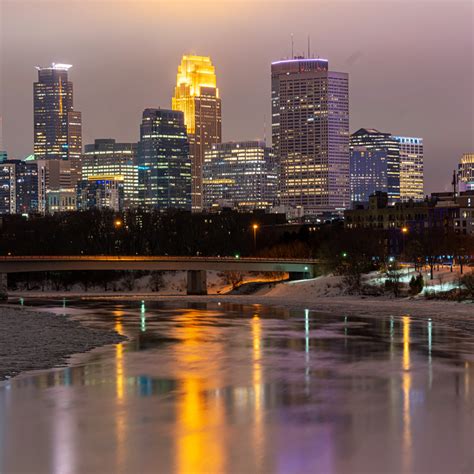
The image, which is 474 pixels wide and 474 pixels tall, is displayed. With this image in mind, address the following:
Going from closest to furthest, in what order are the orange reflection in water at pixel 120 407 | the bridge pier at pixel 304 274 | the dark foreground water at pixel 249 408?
1. the dark foreground water at pixel 249 408
2. the orange reflection in water at pixel 120 407
3. the bridge pier at pixel 304 274

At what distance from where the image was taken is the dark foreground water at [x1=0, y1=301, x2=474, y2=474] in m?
21.3

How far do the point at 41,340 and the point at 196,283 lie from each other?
2637 inches

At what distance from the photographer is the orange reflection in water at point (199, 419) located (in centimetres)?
2098

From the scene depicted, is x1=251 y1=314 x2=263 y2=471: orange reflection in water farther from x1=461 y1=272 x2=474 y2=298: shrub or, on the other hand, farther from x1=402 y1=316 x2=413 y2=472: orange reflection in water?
x1=461 y1=272 x2=474 y2=298: shrub

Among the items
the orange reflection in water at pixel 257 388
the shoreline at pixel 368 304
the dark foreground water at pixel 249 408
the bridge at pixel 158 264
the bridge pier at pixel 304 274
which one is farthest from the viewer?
the bridge pier at pixel 304 274

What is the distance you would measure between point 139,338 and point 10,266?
2442 inches

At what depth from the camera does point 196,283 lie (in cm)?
11350

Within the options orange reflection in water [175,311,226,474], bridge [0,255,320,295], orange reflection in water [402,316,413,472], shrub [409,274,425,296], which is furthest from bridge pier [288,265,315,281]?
orange reflection in water [175,311,226,474]

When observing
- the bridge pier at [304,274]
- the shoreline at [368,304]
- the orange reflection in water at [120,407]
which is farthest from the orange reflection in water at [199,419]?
the bridge pier at [304,274]

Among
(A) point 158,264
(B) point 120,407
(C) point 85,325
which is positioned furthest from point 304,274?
(B) point 120,407

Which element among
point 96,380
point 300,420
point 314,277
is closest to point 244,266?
point 314,277

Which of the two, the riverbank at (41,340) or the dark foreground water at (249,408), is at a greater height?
the riverbank at (41,340)

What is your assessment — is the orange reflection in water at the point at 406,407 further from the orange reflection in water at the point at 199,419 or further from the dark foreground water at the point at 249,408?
the orange reflection in water at the point at 199,419

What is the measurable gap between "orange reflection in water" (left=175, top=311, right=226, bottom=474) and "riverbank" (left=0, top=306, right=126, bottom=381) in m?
5.79
